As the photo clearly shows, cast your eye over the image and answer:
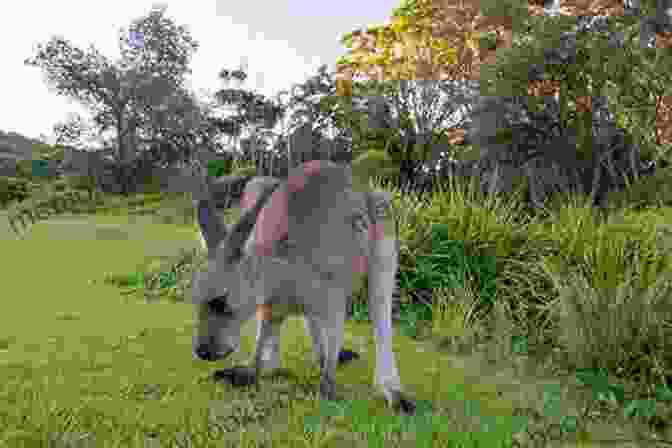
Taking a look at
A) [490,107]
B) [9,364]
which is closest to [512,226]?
[9,364]

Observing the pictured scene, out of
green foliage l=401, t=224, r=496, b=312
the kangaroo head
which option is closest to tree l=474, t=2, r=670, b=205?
green foliage l=401, t=224, r=496, b=312

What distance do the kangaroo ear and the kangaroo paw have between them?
35.5 inches

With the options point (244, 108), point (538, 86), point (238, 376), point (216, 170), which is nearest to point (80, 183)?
point (238, 376)

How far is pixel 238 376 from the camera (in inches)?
136

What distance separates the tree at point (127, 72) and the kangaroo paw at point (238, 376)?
3118 centimetres

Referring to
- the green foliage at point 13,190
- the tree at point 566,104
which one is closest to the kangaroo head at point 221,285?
the green foliage at point 13,190

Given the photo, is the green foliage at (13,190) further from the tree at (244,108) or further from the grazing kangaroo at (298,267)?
the tree at (244,108)

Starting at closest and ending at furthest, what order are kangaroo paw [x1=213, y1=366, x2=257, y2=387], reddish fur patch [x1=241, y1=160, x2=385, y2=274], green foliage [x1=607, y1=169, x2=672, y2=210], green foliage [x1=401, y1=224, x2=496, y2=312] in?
reddish fur patch [x1=241, y1=160, x2=385, y2=274] → kangaroo paw [x1=213, y1=366, x2=257, y2=387] → green foliage [x1=401, y1=224, x2=496, y2=312] → green foliage [x1=607, y1=169, x2=672, y2=210]

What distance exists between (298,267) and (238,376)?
0.80 meters

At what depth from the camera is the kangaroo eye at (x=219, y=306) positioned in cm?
288

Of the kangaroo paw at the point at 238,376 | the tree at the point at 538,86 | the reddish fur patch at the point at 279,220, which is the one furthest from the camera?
the tree at the point at 538,86

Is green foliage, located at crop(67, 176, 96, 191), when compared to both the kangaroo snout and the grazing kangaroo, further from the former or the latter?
the kangaroo snout

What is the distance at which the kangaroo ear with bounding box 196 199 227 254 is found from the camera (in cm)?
290

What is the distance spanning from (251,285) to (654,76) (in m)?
12.6
